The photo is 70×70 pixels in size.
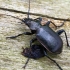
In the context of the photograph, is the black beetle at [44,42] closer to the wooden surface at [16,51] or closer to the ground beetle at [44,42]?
the ground beetle at [44,42]

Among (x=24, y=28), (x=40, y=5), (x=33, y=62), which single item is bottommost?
(x=33, y=62)

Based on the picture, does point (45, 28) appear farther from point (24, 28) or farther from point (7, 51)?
point (7, 51)

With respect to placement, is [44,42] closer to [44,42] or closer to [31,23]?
[44,42]

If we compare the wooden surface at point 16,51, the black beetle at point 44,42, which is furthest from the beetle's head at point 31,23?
the wooden surface at point 16,51

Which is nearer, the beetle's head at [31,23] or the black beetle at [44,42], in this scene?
the black beetle at [44,42]

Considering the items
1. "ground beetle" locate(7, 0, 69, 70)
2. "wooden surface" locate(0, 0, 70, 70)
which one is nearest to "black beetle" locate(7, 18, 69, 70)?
"ground beetle" locate(7, 0, 69, 70)

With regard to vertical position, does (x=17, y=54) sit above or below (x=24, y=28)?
below

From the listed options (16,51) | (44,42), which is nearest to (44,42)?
(44,42)

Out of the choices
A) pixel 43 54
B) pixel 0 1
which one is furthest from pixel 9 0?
pixel 43 54

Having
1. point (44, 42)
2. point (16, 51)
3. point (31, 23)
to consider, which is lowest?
point (16, 51)
